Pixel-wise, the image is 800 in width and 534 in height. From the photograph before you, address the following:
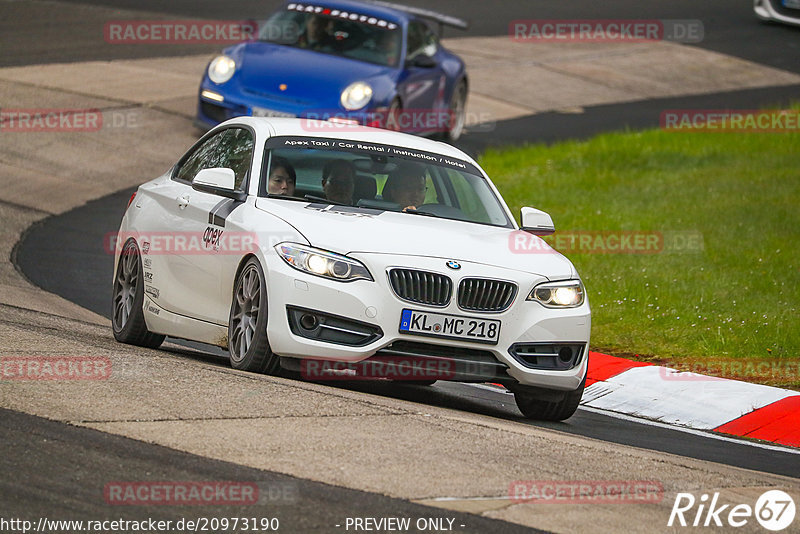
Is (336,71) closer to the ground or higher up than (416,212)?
closer to the ground

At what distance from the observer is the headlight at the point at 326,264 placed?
317 inches

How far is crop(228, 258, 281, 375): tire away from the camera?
8234 millimetres

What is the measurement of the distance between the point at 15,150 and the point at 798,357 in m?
10.2

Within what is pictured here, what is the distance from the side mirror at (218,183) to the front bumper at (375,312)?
85 centimetres

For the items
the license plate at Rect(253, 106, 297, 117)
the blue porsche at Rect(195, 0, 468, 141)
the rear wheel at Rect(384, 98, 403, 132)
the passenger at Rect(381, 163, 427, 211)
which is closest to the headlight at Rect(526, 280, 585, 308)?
the passenger at Rect(381, 163, 427, 211)

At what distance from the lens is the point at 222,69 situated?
56.7 ft
